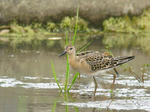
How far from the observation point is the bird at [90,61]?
740 centimetres

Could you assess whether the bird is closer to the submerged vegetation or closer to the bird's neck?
the bird's neck

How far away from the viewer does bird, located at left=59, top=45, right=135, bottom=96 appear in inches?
291

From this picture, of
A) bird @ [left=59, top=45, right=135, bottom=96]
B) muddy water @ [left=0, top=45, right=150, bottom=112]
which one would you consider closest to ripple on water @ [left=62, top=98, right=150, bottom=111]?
muddy water @ [left=0, top=45, right=150, bottom=112]

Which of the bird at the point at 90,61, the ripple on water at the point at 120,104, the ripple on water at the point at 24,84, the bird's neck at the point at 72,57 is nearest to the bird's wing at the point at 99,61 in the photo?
the bird at the point at 90,61

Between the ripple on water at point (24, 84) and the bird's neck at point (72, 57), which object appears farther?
the bird's neck at point (72, 57)

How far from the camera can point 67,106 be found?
5.92 metres

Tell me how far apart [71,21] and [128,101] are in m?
7.66

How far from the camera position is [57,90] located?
6.96 meters

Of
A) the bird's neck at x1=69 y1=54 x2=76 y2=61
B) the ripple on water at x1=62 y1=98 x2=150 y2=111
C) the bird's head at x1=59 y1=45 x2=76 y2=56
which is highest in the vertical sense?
the bird's head at x1=59 y1=45 x2=76 y2=56

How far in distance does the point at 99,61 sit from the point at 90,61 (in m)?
0.16

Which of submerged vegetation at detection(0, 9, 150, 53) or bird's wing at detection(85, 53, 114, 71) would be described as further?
submerged vegetation at detection(0, 9, 150, 53)

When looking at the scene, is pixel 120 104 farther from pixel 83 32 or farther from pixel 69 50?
pixel 83 32

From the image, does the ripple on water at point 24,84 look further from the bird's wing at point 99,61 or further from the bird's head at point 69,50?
the bird's wing at point 99,61

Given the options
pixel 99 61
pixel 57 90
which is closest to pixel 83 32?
pixel 99 61
